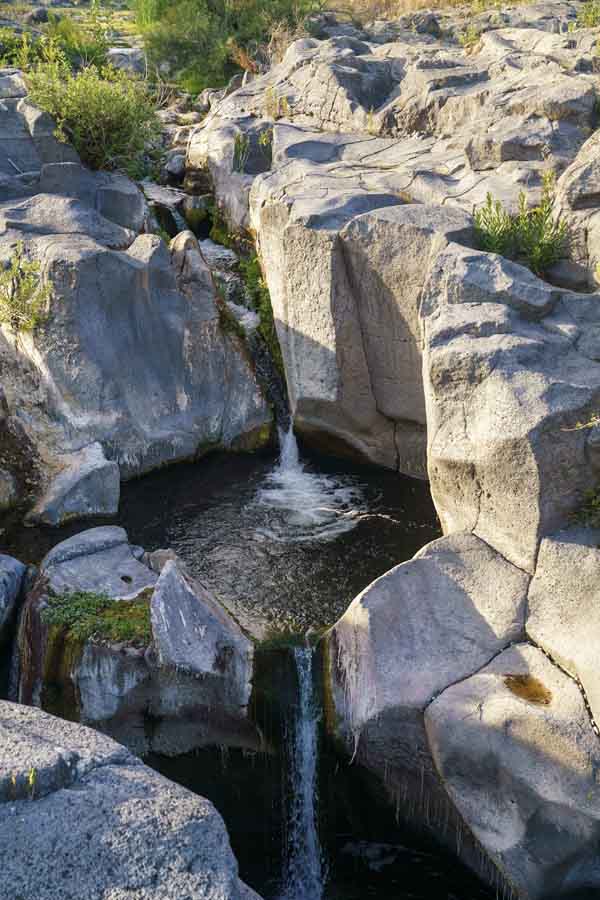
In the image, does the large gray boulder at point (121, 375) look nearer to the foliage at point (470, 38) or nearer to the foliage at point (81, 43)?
the foliage at point (470, 38)

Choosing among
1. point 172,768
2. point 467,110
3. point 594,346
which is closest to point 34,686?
point 172,768

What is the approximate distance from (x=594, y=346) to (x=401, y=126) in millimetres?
A: 6767

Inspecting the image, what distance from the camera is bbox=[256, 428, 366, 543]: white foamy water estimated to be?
400 inches

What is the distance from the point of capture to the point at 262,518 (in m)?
10.5

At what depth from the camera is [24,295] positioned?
35.8ft

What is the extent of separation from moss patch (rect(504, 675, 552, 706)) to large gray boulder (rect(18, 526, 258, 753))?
82.4 inches

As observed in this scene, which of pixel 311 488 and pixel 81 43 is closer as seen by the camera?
pixel 311 488

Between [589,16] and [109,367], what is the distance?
1134 cm

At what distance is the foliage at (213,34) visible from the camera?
69.6 ft

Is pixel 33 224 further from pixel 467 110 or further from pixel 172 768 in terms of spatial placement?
pixel 172 768

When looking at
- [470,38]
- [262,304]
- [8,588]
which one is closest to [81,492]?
[8,588]

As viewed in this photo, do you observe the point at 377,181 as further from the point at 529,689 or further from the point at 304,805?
the point at 304,805

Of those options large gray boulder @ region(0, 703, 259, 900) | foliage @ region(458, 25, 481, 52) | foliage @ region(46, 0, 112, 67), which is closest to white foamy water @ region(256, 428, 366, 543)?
large gray boulder @ region(0, 703, 259, 900)

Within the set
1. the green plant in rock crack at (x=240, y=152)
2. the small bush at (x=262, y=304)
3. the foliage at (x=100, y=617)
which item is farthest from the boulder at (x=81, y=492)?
the green plant in rock crack at (x=240, y=152)
